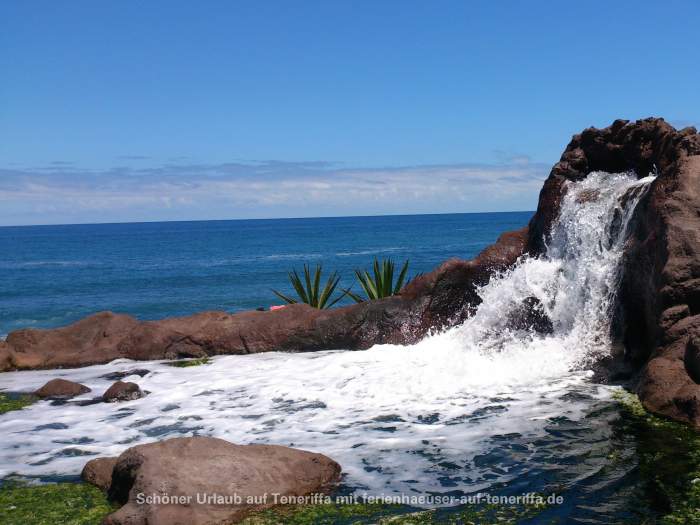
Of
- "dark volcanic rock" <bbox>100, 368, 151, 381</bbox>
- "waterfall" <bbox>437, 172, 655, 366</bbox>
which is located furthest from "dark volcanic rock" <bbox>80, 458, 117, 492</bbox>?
"waterfall" <bbox>437, 172, 655, 366</bbox>

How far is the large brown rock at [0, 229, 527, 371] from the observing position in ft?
44.9

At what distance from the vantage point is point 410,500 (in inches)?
246

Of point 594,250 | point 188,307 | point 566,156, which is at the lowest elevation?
point 188,307

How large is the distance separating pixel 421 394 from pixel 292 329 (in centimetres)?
466

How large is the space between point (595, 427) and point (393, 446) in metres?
2.10

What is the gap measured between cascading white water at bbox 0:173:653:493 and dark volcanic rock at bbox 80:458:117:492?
1.56ft

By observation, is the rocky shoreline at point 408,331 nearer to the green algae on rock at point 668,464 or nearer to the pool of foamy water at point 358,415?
the green algae on rock at point 668,464

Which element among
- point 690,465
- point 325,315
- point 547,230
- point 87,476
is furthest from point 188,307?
point 690,465

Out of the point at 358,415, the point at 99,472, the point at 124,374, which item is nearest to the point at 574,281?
the point at 358,415

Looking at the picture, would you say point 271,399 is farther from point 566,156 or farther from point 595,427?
point 566,156

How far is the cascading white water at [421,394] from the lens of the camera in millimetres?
7539

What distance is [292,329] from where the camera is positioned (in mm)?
14086

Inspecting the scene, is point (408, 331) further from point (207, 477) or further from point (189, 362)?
point (207, 477)

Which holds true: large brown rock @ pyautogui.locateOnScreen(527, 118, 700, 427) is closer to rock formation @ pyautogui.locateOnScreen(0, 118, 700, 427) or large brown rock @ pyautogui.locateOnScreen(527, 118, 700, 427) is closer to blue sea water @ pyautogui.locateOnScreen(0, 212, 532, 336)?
rock formation @ pyautogui.locateOnScreen(0, 118, 700, 427)
